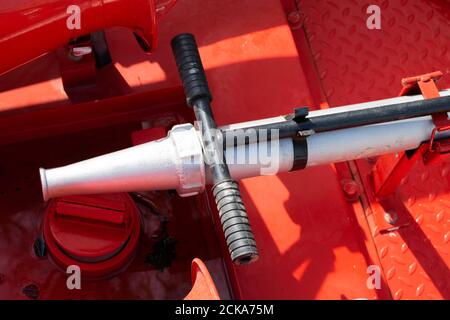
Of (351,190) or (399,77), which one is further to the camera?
(399,77)

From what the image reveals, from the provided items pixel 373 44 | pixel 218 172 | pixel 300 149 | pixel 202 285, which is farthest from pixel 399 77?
pixel 202 285

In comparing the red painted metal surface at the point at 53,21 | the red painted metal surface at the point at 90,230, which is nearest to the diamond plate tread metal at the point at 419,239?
the red painted metal surface at the point at 90,230

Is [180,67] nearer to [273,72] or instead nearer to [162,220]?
[273,72]

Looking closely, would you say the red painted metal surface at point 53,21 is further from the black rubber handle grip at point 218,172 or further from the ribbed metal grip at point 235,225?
the ribbed metal grip at point 235,225

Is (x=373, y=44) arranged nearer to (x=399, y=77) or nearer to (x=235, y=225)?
(x=399, y=77)

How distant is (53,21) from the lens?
1.39 metres

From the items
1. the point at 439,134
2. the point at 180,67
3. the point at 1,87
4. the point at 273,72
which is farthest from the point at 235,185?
the point at 1,87

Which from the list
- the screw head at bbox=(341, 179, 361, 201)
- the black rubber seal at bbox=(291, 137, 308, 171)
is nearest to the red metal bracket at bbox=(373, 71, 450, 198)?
the screw head at bbox=(341, 179, 361, 201)

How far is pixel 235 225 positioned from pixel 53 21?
2.22 feet

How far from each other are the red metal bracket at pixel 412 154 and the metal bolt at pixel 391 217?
56 mm

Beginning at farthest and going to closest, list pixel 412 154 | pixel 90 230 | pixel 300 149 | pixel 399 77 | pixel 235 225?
pixel 399 77 < pixel 90 230 < pixel 412 154 < pixel 300 149 < pixel 235 225

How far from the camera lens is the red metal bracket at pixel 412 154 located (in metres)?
1.39

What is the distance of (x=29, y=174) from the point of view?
6.27ft
